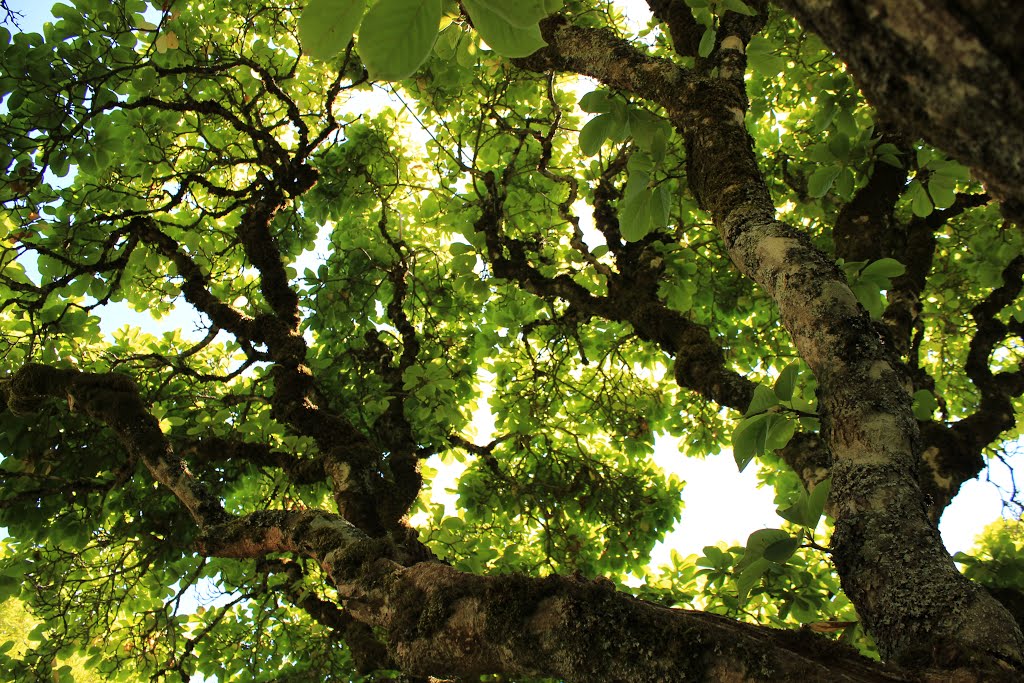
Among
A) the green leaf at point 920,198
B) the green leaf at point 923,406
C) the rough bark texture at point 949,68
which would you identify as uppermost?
the green leaf at point 920,198

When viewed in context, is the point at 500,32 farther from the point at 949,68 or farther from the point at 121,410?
the point at 121,410

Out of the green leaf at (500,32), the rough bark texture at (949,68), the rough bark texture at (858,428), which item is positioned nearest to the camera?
the rough bark texture at (949,68)

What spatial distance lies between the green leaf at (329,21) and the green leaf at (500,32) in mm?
177

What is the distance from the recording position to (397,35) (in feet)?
3.20

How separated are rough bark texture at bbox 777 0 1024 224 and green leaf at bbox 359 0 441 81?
53cm

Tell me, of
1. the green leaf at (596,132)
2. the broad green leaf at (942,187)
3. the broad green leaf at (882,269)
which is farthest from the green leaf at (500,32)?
the broad green leaf at (942,187)

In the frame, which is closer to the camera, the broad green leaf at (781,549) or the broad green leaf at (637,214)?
the broad green leaf at (781,549)

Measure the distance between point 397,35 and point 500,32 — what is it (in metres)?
0.22

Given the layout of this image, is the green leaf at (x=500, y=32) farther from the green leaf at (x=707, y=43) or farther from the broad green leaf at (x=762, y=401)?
the green leaf at (x=707, y=43)

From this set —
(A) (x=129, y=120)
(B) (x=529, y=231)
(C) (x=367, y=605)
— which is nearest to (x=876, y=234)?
(B) (x=529, y=231)

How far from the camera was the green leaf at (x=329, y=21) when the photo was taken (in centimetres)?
96

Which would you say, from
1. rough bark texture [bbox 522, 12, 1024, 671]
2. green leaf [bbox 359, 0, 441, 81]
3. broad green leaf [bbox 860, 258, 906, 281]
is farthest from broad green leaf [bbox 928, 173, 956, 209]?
green leaf [bbox 359, 0, 441, 81]

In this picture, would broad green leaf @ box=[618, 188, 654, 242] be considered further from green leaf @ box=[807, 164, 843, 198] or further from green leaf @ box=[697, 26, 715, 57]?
green leaf @ box=[807, 164, 843, 198]

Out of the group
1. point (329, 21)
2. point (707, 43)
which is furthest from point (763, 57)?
point (329, 21)
